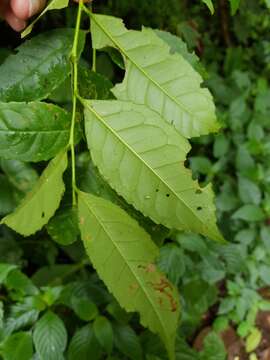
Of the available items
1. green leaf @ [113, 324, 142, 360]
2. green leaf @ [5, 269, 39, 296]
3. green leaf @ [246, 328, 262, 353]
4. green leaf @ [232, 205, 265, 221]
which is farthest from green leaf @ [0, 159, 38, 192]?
green leaf @ [246, 328, 262, 353]

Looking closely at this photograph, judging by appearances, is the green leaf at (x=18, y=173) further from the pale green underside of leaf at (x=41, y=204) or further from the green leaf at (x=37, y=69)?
the pale green underside of leaf at (x=41, y=204)

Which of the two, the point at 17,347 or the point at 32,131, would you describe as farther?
the point at 17,347

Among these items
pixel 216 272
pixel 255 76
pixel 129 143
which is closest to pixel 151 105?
pixel 129 143

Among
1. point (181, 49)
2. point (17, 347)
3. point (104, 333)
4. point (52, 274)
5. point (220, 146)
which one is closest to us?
point (181, 49)

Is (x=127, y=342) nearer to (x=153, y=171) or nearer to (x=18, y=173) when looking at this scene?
(x=18, y=173)

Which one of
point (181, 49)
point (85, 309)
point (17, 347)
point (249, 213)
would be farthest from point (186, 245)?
point (181, 49)

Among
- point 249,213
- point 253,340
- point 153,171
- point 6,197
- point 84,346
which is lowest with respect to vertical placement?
point 253,340

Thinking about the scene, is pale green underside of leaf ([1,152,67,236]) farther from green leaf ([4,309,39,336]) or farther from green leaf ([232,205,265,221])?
green leaf ([232,205,265,221])
